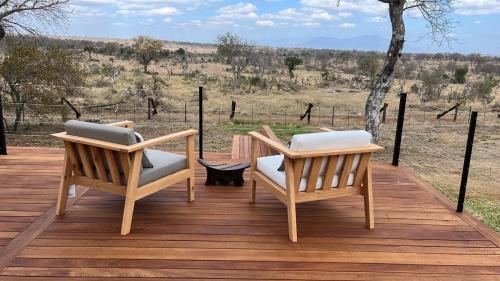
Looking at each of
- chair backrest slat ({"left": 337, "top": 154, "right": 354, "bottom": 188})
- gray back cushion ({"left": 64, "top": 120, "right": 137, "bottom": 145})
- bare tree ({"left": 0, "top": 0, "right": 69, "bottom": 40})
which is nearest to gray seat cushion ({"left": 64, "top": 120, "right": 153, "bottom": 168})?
gray back cushion ({"left": 64, "top": 120, "right": 137, "bottom": 145})

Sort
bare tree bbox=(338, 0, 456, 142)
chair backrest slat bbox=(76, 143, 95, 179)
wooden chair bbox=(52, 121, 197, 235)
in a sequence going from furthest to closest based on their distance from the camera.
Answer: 1. bare tree bbox=(338, 0, 456, 142)
2. chair backrest slat bbox=(76, 143, 95, 179)
3. wooden chair bbox=(52, 121, 197, 235)

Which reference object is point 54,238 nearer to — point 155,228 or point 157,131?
point 155,228

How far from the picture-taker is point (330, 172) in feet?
9.34

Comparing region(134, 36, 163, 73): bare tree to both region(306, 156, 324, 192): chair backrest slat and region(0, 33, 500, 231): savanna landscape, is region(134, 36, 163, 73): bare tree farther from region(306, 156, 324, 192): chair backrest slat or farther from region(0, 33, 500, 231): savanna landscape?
region(306, 156, 324, 192): chair backrest slat

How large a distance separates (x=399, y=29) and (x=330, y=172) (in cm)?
739

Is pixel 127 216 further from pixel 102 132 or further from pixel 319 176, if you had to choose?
pixel 319 176

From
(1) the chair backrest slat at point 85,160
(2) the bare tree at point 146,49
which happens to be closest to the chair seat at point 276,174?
(1) the chair backrest slat at point 85,160

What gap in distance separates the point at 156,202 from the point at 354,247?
5.20 ft

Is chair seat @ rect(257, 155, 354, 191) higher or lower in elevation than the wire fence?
higher

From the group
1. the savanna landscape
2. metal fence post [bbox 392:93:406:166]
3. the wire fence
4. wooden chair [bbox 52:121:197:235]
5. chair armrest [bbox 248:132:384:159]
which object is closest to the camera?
chair armrest [bbox 248:132:384:159]

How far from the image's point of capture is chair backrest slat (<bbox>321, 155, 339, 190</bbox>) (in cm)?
279

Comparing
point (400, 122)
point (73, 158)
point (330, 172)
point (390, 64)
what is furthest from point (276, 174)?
point (390, 64)

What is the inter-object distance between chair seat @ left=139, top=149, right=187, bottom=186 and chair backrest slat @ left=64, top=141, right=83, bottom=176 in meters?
0.48

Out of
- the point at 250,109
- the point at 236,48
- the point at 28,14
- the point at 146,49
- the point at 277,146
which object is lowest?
the point at 250,109
